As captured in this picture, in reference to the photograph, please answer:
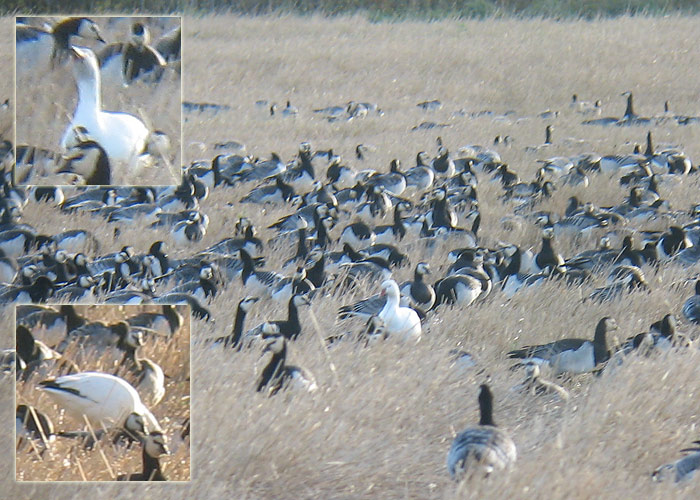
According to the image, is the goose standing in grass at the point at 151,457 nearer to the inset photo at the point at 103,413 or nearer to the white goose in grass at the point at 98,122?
the inset photo at the point at 103,413

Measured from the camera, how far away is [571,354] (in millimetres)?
6523

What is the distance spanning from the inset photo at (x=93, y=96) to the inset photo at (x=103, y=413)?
61 cm

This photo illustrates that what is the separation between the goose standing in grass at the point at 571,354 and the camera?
6422 mm

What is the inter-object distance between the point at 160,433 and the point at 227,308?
3.78 meters

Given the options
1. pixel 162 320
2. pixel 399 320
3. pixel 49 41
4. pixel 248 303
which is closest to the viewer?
pixel 49 41

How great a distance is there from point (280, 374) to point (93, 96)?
2.08 meters

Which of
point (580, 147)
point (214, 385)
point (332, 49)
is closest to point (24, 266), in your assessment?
point (214, 385)

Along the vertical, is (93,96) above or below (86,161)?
above

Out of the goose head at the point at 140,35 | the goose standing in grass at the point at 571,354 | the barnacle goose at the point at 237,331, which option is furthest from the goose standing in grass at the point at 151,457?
the goose standing in grass at the point at 571,354

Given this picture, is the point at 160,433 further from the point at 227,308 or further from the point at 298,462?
the point at 227,308

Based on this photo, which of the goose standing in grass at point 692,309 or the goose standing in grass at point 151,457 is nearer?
the goose standing in grass at point 151,457

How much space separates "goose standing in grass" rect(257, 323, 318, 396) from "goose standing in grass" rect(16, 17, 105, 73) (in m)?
1.92

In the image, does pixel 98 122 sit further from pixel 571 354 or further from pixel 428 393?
pixel 571 354

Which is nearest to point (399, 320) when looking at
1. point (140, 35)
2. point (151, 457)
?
point (151, 457)
